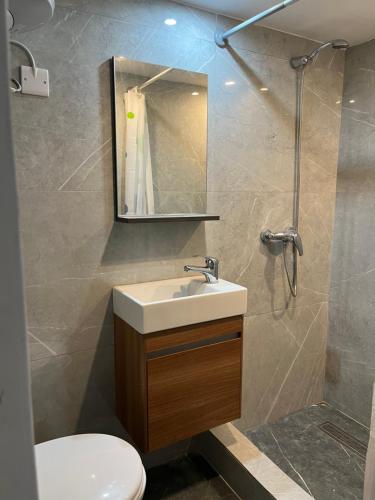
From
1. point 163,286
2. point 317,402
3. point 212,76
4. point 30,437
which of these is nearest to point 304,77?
point 212,76

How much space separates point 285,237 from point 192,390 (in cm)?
107

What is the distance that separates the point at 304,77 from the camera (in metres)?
2.20

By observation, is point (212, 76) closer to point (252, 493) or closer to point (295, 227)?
point (295, 227)

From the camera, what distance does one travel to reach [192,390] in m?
1.59

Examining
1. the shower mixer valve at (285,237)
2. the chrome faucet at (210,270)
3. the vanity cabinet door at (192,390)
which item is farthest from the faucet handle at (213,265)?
the shower mixer valve at (285,237)

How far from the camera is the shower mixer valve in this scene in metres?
2.18

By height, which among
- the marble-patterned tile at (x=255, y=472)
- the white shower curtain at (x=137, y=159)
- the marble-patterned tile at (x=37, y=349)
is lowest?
the marble-patterned tile at (x=255, y=472)

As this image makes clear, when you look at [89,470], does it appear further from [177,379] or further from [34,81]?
[34,81]

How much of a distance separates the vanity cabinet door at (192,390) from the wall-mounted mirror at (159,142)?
Result: 2.12ft

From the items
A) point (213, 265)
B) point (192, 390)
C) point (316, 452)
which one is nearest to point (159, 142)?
point (213, 265)

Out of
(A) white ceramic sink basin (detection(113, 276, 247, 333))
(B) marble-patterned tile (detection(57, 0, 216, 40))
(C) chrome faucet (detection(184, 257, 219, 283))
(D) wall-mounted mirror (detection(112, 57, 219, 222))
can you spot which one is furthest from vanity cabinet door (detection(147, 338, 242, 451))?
(B) marble-patterned tile (detection(57, 0, 216, 40))

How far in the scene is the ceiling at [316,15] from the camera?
5.82ft

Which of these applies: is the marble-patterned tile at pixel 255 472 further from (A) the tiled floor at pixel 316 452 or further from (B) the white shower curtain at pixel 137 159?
(B) the white shower curtain at pixel 137 159

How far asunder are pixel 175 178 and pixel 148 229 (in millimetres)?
292
